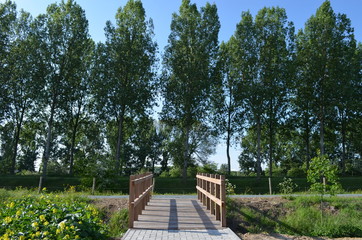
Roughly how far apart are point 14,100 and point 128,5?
15.8 metres

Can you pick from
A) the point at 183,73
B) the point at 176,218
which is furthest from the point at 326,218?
the point at 183,73

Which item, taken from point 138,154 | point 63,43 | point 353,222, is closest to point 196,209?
point 353,222

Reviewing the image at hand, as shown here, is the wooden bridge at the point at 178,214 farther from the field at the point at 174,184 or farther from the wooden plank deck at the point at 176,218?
the field at the point at 174,184

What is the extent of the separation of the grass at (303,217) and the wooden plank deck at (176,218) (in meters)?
1.41

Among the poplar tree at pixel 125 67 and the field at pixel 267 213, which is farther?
the poplar tree at pixel 125 67

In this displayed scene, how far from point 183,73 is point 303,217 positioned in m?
24.5

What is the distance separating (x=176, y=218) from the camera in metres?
9.85

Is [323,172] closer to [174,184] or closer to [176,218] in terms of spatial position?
[176,218]

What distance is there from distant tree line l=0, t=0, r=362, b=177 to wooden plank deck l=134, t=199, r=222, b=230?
70.0ft

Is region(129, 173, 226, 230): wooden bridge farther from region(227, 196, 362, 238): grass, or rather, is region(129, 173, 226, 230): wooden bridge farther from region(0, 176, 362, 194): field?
region(0, 176, 362, 194): field

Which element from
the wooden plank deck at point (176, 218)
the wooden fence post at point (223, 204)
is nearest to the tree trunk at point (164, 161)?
the wooden plank deck at point (176, 218)

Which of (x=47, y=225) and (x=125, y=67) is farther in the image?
(x=125, y=67)

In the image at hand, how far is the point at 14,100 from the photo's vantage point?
1447 inches

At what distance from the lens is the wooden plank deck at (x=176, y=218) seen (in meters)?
8.62
